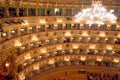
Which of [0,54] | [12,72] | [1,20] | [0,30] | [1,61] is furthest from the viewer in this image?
[1,20]

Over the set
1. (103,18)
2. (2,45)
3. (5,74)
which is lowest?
(2,45)

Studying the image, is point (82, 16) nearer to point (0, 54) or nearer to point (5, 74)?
point (0, 54)

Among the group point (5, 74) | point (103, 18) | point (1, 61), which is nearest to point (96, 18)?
point (103, 18)

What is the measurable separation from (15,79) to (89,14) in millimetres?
19897

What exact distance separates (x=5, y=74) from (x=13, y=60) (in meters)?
1.88

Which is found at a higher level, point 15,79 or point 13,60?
point 13,60

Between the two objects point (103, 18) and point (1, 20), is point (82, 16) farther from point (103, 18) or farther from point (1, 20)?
point (1, 20)

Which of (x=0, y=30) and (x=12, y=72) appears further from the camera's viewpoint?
(x=0, y=30)

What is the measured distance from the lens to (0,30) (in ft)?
153

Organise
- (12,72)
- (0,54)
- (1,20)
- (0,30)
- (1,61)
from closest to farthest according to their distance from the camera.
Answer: (12,72), (1,61), (0,54), (0,30), (1,20)

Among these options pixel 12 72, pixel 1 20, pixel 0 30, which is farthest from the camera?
pixel 1 20

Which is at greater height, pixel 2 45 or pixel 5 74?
pixel 5 74

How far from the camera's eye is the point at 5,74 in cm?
2841

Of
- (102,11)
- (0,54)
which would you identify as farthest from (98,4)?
(0,54)
